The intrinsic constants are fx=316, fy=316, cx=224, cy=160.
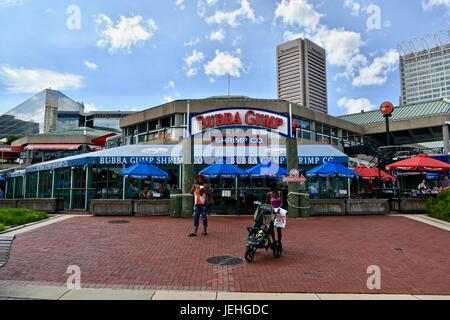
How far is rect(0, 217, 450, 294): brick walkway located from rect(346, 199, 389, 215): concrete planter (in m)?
4.23

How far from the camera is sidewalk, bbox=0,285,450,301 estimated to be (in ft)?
15.3

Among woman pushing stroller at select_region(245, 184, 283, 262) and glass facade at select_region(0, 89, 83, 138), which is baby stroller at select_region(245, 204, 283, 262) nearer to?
woman pushing stroller at select_region(245, 184, 283, 262)

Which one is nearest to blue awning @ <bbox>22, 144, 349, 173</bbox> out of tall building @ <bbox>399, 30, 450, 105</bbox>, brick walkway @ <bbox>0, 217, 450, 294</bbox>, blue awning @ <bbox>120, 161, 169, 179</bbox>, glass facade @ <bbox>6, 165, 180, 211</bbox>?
glass facade @ <bbox>6, 165, 180, 211</bbox>

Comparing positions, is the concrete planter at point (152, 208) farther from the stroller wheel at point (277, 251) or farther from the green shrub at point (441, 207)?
the green shrub at point (441, 207)

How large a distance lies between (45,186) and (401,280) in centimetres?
2612

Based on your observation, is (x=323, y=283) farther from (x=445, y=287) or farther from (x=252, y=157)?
(x=252, y=157)

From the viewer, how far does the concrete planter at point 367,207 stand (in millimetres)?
15531

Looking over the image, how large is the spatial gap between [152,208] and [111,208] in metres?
1.97

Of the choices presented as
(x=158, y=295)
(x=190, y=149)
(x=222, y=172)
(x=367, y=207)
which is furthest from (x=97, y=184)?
(x=158, y=295)

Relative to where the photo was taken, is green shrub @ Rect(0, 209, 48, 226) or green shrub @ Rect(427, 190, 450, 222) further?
green shrub @ Rect(427, 190, 450, 222)

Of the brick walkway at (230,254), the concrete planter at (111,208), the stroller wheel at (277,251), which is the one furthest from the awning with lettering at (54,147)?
the stroller wheel at (277,251)

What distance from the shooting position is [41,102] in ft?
378

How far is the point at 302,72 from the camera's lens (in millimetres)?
135000
